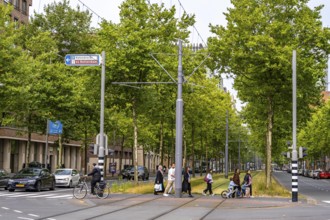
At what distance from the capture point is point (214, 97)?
56688 millimetres

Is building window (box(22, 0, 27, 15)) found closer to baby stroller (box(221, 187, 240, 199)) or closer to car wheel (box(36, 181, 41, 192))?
car wheel (box(36, 181, 41, 192))

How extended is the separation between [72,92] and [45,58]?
15.7ft

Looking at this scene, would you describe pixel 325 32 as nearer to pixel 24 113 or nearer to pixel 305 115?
pixel 305 115


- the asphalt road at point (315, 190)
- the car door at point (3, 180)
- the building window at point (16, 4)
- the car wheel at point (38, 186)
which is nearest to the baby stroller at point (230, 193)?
the asphalt road at point (315, 190)

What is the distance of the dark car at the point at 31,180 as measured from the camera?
33031mm

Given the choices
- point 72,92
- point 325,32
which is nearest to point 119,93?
point 72,92

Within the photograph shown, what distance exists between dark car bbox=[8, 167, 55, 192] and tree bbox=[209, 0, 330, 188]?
1293 centimetres

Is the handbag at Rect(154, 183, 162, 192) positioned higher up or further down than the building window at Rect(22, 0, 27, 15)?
further down

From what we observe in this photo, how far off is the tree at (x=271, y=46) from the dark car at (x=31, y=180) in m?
12.9

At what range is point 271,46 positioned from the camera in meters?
31.7

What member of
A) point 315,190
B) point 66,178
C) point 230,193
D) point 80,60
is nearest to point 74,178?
point 66,178

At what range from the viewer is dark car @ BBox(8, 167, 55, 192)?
108ft

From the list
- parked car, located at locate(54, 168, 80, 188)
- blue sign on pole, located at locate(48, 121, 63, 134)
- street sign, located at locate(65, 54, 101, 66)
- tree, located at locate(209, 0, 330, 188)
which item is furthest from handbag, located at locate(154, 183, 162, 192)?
blue sign on pole, located at locate(48, 121, 63, 134)

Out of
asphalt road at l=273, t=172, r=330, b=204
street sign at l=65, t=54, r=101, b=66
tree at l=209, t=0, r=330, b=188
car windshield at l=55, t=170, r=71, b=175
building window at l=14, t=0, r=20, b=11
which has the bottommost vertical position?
asphalt road at l=273, t=172, r=330, b=204
